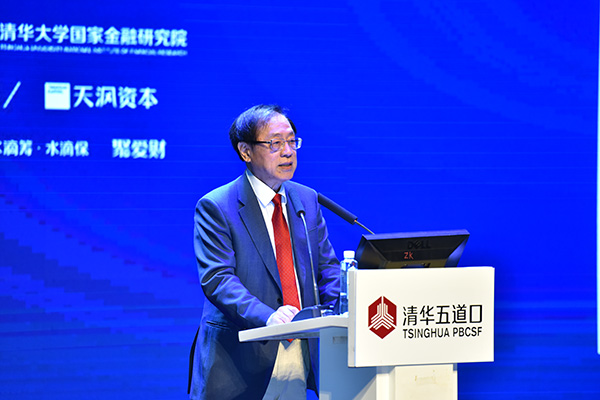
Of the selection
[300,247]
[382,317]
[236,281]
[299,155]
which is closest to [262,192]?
[300,247]

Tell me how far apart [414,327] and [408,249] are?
8.6 inches

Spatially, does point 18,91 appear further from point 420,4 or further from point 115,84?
point 420,4

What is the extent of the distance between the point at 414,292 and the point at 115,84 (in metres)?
2.35

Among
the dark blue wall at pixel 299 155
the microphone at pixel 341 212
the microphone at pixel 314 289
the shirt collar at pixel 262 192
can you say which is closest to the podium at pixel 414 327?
the microphone at pixel 314 289

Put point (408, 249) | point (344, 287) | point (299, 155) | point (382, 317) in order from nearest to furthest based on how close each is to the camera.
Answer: point (382, 317), point (408, 249), point (344, 287), point (299, 155)

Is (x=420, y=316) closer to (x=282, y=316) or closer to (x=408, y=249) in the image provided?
(x=408, y=249)

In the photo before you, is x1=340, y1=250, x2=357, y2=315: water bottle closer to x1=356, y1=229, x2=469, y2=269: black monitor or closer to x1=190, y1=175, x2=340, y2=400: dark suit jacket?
x1=356, y1=229, x2=469, y2=269: black monitor

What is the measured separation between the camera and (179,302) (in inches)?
153

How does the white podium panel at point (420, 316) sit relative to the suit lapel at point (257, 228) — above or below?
below

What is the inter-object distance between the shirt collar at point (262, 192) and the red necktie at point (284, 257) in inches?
0.9

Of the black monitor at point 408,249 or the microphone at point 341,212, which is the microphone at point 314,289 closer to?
the microphone at point 341,212

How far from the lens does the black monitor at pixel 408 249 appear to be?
199cm

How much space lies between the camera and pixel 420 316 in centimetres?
193

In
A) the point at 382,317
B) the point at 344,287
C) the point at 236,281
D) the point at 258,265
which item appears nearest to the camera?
the point at 382,317
